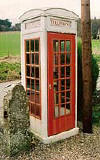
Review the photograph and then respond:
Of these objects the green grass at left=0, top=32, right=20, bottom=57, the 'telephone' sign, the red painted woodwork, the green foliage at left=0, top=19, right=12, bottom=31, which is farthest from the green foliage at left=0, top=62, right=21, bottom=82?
the green foliage at left=0, top=19, right=12, bottom=31

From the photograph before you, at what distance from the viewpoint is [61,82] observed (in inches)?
216

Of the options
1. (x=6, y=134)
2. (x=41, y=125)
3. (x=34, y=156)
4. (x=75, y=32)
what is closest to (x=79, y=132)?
(x=41, y=125)

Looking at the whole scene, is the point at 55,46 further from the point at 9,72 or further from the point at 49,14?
the point at 9,72

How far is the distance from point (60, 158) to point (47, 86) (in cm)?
142

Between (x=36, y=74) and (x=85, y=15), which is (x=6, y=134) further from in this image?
(x=85, y=15)

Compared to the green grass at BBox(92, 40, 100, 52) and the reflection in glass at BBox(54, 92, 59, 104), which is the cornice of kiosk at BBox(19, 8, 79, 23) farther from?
the green grass at BBox(92, 40, 100, 52)

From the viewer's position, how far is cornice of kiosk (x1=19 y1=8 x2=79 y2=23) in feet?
16.5

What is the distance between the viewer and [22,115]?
489 centimetres

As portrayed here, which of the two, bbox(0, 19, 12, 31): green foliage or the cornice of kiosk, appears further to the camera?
bbox(0, 19, 12, 31): green foliage

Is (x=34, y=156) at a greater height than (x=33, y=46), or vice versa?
(x=33, y=46)

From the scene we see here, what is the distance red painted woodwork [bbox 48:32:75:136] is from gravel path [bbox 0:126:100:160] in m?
0.31

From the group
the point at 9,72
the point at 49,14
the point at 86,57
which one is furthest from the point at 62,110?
the point at 9,72

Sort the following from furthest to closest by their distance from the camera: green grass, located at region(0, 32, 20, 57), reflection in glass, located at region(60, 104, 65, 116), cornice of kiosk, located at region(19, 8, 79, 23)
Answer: green grass, located at region(0, 32, 20, 57), reflection in glass, located at region(60, 104, 65, 116), cornice of kiosk, located at region(19, 8, 79, 23)

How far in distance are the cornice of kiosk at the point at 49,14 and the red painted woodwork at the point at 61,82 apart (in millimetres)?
380
